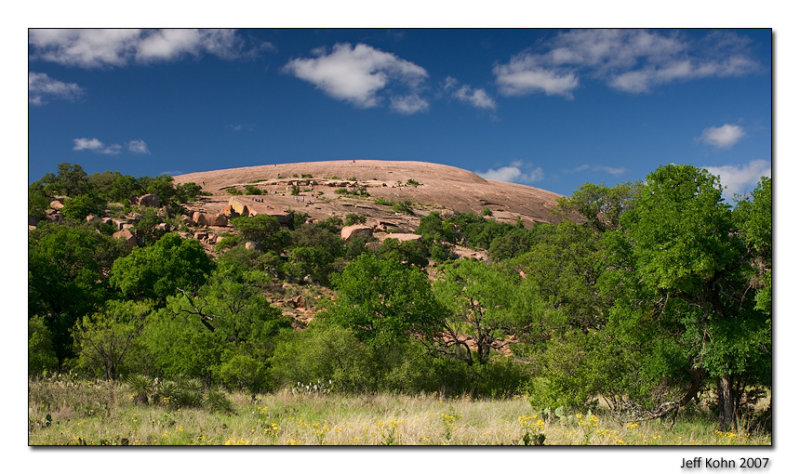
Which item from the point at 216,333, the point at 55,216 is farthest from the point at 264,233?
the point at 216,333

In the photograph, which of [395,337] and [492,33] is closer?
[492,33]

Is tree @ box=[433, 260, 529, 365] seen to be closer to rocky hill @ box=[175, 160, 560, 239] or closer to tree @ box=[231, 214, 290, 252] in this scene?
tree @ box=[231, 214, 290, 252]

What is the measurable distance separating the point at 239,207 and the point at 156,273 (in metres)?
27.0

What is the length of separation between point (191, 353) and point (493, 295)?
33.5 ft

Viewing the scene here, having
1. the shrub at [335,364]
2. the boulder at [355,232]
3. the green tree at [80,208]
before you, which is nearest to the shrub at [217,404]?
the shrub at [335,364]

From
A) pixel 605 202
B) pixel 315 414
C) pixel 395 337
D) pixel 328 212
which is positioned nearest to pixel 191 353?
pixel 395 337

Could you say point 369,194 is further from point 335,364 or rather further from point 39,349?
point 335,364

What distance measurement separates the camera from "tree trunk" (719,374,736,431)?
973 cm

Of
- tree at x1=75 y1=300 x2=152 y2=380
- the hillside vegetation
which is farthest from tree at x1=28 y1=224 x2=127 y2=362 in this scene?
tree at x1=75 y1=300 x2=152 y2=380

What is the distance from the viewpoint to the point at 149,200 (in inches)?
1909

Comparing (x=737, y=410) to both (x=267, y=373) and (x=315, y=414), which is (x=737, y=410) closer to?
(x=315, y=414)

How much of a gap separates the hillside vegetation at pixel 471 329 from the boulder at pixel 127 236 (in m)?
0.30

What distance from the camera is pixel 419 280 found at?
1741 centimetres

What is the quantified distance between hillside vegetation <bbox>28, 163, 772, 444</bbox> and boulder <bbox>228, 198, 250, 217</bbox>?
15469 mm
